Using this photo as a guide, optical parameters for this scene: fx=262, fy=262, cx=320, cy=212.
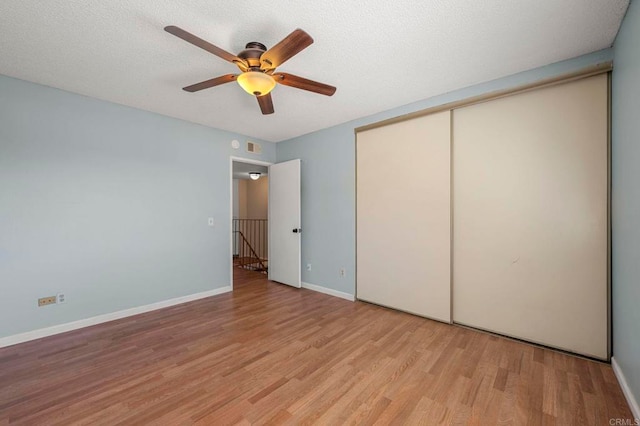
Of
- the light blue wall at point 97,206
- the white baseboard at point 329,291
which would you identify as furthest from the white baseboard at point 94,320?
the white baseboard at point 329,291

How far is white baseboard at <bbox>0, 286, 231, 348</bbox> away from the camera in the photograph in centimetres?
254

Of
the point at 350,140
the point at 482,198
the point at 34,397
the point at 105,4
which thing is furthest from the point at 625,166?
the point at 34,397

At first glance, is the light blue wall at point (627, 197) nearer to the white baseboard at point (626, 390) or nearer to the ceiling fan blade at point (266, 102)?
the white baseboard at point (626, 390)

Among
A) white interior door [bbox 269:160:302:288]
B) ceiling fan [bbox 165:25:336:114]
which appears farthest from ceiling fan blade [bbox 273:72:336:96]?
white interior door [bbox 269:160:302:288]

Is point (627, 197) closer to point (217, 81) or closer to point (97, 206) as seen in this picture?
point (217, 81)

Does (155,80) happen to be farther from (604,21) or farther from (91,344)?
(604,21)

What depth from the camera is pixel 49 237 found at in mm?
2740

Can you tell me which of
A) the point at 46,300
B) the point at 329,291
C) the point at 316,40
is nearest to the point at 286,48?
the point at 316,40

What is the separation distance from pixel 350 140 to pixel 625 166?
2724 millimetres

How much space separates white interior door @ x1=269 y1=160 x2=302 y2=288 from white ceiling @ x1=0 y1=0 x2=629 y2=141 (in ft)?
5.63

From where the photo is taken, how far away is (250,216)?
8633 millimetres

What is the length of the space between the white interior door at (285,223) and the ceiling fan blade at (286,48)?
98.8 inches

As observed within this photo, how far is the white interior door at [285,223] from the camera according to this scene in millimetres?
4414

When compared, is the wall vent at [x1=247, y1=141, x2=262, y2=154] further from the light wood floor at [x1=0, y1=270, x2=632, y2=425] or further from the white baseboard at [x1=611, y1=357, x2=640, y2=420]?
the white baseboard at [x1=611, y1=357, x2=640, y2=420]
